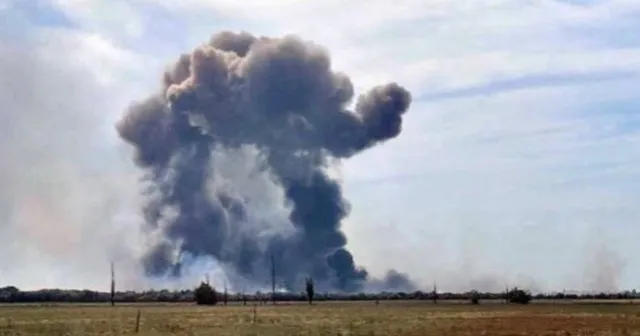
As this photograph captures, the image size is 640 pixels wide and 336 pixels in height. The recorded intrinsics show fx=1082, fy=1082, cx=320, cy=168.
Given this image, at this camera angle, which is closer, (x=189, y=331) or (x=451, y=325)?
(x=189, y=331)

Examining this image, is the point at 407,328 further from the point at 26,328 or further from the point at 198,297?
the point at 198,297

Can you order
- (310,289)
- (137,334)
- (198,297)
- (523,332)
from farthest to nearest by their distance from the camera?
1. (310,289)
2. (198,297)
3. (523,332)
4. (137,334)

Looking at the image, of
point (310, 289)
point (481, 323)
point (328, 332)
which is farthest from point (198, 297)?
point (328, 332)

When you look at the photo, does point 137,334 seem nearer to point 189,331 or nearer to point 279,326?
point 189,331

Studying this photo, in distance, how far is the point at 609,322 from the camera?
76.0m

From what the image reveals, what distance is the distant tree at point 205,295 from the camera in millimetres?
163750

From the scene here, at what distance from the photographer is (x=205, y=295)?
165 metres

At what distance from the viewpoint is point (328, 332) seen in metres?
60.0

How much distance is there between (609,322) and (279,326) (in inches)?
945

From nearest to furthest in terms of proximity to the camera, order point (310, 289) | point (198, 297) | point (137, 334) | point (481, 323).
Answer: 1. point (137, 334)
2. point (481, 323)
3. point (198, 297)
4. point (310, 289)

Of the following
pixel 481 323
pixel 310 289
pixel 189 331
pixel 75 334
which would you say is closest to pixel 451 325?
pixel 481 323

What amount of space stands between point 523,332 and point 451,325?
8709 mm

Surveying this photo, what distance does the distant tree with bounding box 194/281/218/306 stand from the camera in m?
164

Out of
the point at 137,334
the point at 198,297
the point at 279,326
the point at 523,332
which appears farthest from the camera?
the point at 198,297
